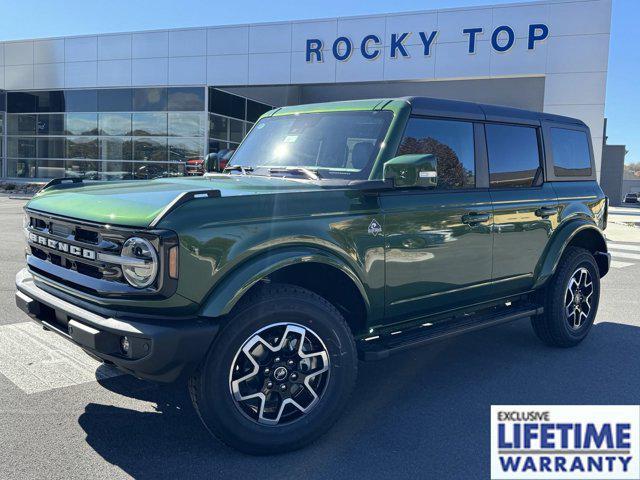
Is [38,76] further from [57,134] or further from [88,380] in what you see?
[88,380]

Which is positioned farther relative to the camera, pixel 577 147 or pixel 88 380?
pixel 577 147

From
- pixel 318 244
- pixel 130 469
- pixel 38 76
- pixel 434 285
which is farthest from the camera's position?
pixel 38 76

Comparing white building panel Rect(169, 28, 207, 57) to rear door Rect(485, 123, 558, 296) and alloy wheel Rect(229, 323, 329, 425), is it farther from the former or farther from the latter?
alloy wheel Rect(229, 323, 329, 425)

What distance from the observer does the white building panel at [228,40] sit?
2406 cm

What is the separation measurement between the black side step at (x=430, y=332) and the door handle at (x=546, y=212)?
0.80 meters

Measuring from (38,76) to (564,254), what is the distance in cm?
2872

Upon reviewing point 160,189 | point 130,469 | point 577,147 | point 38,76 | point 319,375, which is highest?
point 38,76

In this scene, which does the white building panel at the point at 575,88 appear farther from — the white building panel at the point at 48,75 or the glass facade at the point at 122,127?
the white building panel at the point at 48,75

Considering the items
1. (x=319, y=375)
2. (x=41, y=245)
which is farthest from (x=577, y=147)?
(x=41, y=245)

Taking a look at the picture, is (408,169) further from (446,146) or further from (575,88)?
(575,88)

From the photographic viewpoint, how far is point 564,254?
209 inches

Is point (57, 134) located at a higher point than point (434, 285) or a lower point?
higher

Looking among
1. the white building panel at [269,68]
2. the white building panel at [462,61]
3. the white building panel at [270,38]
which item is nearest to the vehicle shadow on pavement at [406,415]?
the white building panel at [462,61]

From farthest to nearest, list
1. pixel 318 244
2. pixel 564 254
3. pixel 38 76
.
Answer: pixel 38 76 < pixel 564 254 < pixel 318 244
